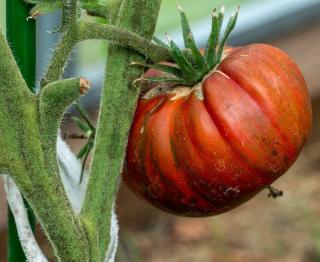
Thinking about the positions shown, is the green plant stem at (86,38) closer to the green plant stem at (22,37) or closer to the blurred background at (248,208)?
the green plant stem at (22,37)

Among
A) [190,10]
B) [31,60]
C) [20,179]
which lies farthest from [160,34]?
[20,179]

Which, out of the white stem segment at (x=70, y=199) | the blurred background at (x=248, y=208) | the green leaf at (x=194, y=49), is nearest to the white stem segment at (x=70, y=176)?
the white stem segment at (x=70, y=199)

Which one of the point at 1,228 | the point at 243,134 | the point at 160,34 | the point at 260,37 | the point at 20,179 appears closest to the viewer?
the point at 20,179

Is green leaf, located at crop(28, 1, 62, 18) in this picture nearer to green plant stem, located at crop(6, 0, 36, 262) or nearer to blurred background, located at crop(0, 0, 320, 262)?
green plant stem, located at crop(6, 0, 36, 262)

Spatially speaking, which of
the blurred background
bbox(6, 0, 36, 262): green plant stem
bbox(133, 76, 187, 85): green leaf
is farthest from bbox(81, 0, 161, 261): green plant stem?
the blurred background

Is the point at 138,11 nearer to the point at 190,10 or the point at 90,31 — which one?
the point at 90,31

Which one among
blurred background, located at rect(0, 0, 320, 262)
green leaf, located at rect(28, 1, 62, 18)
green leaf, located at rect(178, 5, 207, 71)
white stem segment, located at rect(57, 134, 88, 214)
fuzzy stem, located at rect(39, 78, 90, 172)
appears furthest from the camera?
blurred background, located at rect(0, 0, 320, 262)

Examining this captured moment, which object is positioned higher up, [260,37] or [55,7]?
[55,7]
